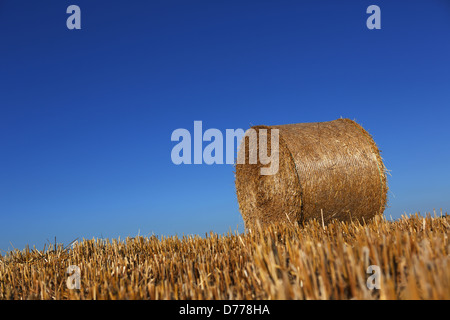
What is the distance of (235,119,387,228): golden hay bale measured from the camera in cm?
718

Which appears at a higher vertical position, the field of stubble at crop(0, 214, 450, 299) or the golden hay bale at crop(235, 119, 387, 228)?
the golden hay bale at crop(235, 119, 387, 228)

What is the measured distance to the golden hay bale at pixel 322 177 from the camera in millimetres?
7176

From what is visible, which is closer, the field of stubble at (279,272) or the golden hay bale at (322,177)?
the field of stubble at (279,272)

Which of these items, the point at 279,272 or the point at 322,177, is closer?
the point at 279,272

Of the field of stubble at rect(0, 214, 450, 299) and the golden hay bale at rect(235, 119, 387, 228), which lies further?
the golden hay bale at rect(235, 119, 387, 228)

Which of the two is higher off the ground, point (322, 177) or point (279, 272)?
point (322, 177)

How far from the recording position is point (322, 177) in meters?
7.19

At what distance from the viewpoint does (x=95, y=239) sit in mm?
6805

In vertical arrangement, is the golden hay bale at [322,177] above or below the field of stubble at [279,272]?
above
